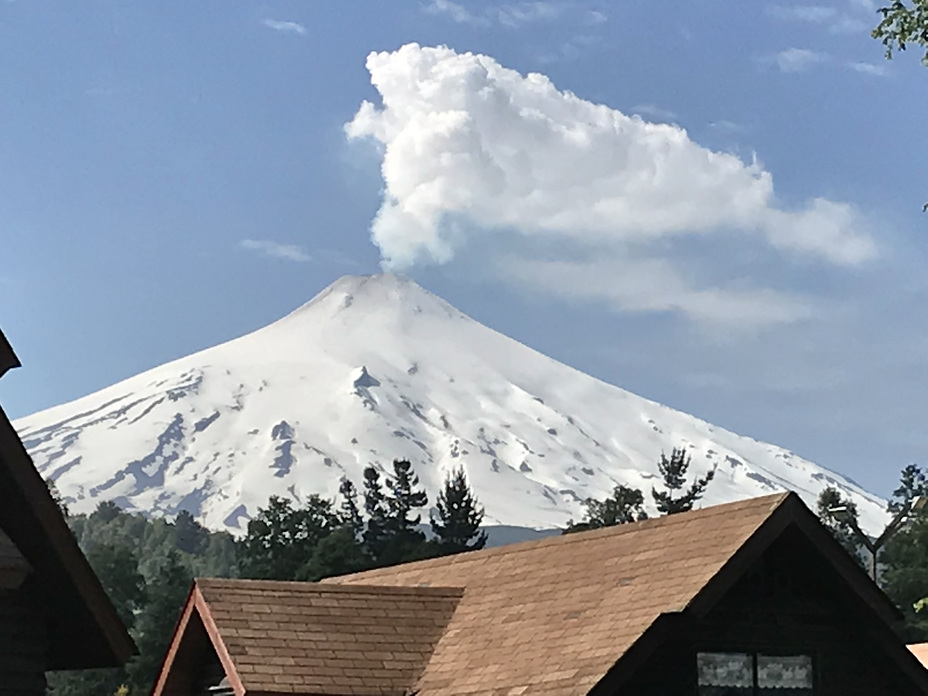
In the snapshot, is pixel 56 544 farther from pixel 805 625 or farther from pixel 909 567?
pixel 909 567

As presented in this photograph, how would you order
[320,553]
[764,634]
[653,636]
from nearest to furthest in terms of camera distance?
[653,636] < [764,634] < [320,553]

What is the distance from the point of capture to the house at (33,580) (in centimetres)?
1739

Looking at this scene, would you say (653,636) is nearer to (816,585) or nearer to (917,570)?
(816,585)

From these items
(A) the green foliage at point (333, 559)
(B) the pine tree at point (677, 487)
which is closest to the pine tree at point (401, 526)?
(A) the green foliage at point (333, 559)

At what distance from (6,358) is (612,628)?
11852 millimetres

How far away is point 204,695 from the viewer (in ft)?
98.4

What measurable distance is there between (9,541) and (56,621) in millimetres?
1102

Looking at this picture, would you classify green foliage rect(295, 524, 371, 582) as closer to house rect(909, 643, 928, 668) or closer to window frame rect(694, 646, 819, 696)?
house rect(909, 643, 928, 668)

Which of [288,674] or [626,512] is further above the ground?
[626,512]

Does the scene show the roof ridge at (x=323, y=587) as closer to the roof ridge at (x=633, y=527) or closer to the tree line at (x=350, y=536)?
the roof ridge at (x=633, y=527)

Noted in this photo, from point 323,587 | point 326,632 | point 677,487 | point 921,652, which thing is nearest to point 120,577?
point 677,487

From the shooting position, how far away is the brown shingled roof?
92.6 feet

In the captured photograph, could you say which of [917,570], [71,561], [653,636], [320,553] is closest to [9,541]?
[71,561]

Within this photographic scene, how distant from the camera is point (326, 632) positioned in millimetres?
29906
